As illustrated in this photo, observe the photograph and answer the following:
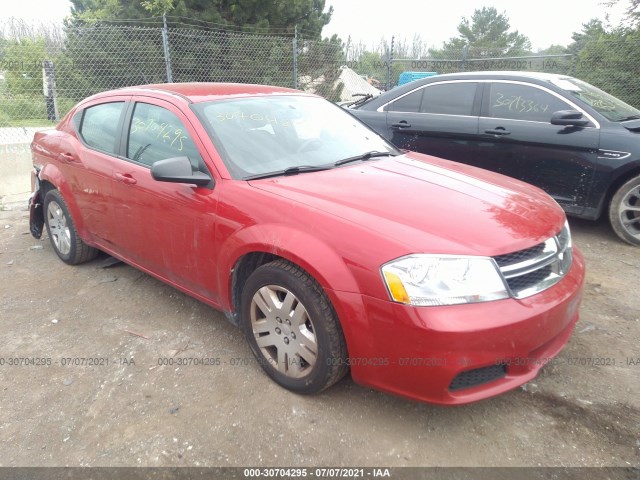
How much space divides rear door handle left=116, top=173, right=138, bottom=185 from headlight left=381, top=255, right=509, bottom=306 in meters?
2.01

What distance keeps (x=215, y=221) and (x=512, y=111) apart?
3770mm

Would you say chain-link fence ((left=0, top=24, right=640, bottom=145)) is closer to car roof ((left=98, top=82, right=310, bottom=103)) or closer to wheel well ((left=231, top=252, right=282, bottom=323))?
car roof ((left=98, top=82, right=310, bottom=103))

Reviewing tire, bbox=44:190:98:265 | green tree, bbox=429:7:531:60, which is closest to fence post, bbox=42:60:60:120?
tire, bbox=44:190:98:265

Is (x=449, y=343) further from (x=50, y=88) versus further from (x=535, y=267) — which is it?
(x=50, y=88)

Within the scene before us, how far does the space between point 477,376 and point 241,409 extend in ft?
3.99

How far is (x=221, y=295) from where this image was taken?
2.85 m

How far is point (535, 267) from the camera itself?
2271mm

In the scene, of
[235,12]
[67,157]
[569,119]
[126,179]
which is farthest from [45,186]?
[235,12]

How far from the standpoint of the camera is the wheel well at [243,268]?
2623mm

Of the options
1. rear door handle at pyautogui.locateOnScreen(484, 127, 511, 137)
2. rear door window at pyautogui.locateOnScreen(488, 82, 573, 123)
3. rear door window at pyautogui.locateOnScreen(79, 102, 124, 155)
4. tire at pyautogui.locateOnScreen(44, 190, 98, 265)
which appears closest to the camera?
rear door window at pyautogui.locateOnScreen(79, 102, 124, 155)

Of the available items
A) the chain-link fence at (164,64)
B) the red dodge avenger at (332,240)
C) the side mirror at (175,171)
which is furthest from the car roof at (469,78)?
the chain-link fence at (164,64)

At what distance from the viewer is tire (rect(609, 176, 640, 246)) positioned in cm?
451

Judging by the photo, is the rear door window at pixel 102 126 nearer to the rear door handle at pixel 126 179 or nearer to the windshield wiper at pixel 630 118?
the rear door handle at pixel 126 179

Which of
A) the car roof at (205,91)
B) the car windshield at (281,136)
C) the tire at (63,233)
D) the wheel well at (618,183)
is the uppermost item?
the car roof at (205,91)
